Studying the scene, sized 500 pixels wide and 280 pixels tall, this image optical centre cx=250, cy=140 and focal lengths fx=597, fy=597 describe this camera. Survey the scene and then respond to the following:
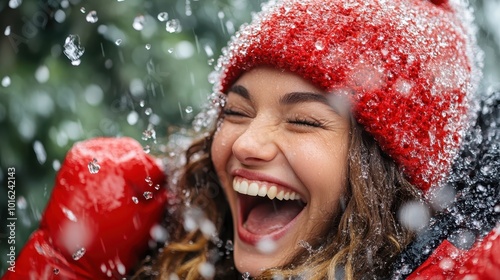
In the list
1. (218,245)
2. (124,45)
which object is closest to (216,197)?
(218,245)

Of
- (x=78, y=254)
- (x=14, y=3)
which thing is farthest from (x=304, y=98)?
(x=14, y=3)

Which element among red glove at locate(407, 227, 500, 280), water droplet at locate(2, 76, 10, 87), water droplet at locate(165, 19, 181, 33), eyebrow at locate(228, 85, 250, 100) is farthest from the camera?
water droplet at locate(165, 19, 181, 33)

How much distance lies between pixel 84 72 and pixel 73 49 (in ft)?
0.65

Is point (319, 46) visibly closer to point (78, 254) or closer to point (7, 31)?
point (78, 254)

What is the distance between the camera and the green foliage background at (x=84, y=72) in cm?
252

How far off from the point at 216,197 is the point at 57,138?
86 centimetres

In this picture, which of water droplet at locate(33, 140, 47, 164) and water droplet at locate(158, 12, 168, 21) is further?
water droplet at locate(158, 12, 168, 21)

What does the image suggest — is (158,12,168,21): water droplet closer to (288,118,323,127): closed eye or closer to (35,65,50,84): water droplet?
(35,65,50,84): water droplet

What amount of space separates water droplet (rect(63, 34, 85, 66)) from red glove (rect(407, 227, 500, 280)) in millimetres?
1666

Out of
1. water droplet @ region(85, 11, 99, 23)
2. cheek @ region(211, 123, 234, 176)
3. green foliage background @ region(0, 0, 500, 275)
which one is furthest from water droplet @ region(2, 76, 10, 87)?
cheek @ region(211, 123, 234, 176)

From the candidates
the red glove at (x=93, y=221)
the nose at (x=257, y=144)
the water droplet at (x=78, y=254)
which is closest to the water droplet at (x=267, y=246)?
the nose at (x=257, y=144)

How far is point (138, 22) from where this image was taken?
261cm

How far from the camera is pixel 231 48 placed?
5.97ft

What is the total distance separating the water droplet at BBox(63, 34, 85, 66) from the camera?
247 centimetres
